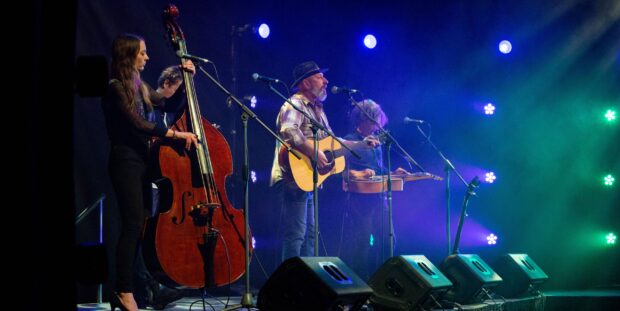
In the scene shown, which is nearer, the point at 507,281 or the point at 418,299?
the point at 418,299

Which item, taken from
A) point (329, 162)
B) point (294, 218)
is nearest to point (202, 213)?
point (294, 218)

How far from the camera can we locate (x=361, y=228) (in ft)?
20.9

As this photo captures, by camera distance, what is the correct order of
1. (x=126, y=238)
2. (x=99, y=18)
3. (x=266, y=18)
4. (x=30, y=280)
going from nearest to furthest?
(x=30, y=280) < (x=126, y=238) < (x=99, y=18) < (x=266, y=18)

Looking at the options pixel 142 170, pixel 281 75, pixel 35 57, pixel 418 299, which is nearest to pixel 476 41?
pixel 281 75

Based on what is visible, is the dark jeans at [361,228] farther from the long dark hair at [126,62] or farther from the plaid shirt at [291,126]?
the long dark hair at [126,62]

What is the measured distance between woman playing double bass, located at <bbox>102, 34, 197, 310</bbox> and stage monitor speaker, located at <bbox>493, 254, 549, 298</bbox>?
3356 millimetres

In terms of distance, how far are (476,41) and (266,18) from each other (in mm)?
2474

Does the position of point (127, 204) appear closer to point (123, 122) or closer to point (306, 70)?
point (123, 122)

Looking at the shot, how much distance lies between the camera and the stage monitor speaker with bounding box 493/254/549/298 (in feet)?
18.5

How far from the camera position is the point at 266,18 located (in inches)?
266

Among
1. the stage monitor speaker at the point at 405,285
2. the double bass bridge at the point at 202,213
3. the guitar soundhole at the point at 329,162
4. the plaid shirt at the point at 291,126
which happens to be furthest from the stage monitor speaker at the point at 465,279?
the double bass bridge at the point at 202,213

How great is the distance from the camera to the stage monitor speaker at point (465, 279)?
4.95 meters

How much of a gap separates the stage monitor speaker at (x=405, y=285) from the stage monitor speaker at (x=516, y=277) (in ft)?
4.76

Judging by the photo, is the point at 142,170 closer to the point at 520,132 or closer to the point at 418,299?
the point at 418,299
